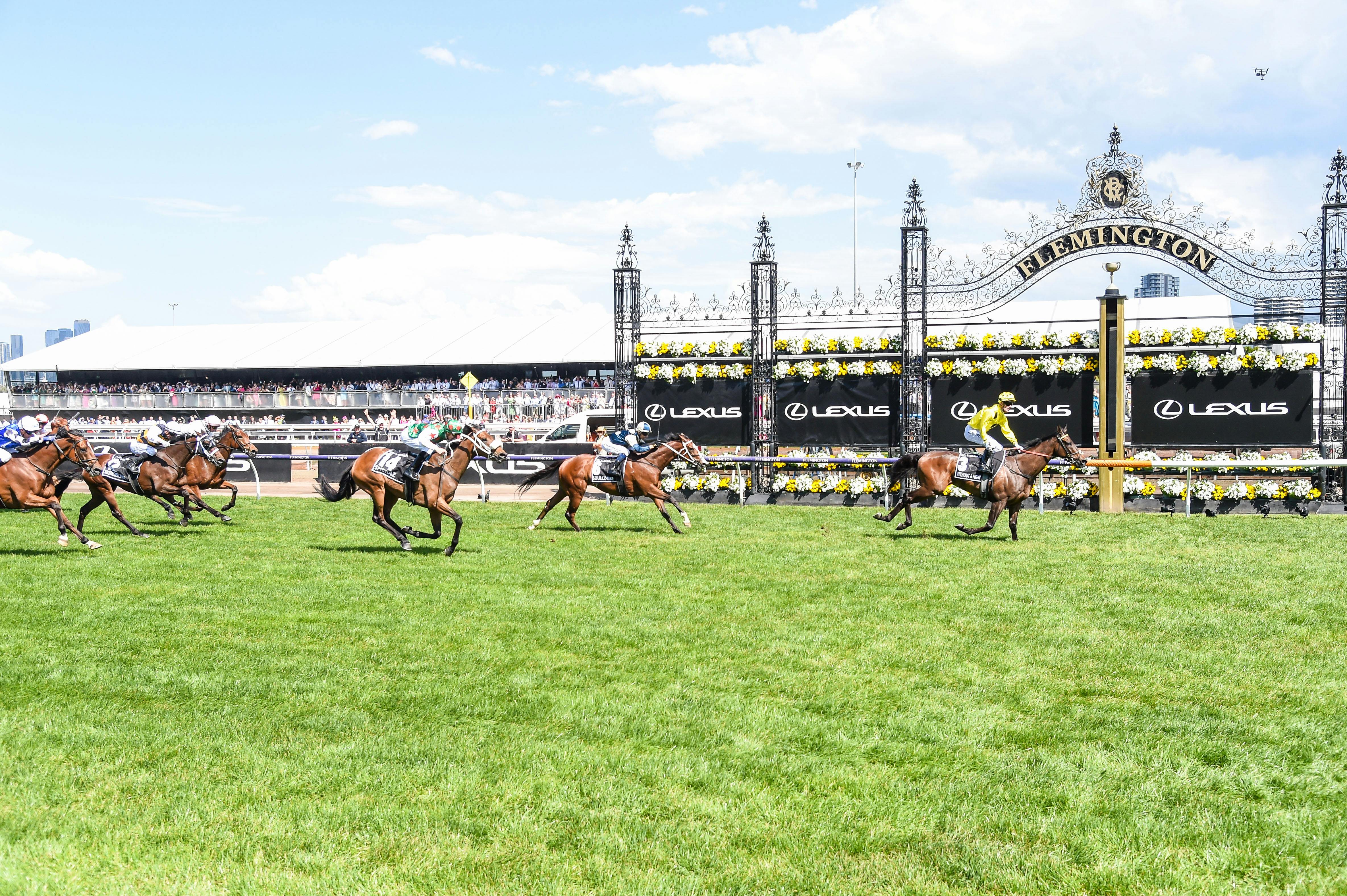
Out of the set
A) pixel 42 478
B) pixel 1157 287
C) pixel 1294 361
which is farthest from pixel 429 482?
pixel 1157 287

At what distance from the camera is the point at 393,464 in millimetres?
14195

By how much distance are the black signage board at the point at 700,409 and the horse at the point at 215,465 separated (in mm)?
7958

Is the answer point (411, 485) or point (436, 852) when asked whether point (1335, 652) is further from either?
point (411, 485)

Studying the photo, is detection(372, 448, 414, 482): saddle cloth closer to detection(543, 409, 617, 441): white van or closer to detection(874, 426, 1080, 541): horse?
detection(874, 426, 1080, 541): horse

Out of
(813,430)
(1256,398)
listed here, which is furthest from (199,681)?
(1256,398)

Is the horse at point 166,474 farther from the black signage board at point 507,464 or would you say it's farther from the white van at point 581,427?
the white van at point 581,427

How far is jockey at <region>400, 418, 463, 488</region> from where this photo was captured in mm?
13938

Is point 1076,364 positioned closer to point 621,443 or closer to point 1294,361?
point 1294,361

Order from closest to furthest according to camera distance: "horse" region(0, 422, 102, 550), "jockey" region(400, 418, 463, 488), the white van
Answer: "horse" region(0, 422, 102, 550) → "jockey" region(400, 418, 463, 488) → the white van

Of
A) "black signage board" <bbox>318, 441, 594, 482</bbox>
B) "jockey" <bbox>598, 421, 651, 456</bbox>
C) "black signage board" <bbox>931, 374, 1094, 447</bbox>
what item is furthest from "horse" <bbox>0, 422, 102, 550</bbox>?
"black signage board" <bbox>931, 374, 1094, 447</bbox>

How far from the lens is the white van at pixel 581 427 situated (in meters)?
33.2

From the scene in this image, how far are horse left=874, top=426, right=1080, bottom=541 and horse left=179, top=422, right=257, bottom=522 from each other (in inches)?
405

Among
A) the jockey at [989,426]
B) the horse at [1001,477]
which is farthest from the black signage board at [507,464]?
the jockey at [989,426]

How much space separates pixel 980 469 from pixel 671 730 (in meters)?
10.5
